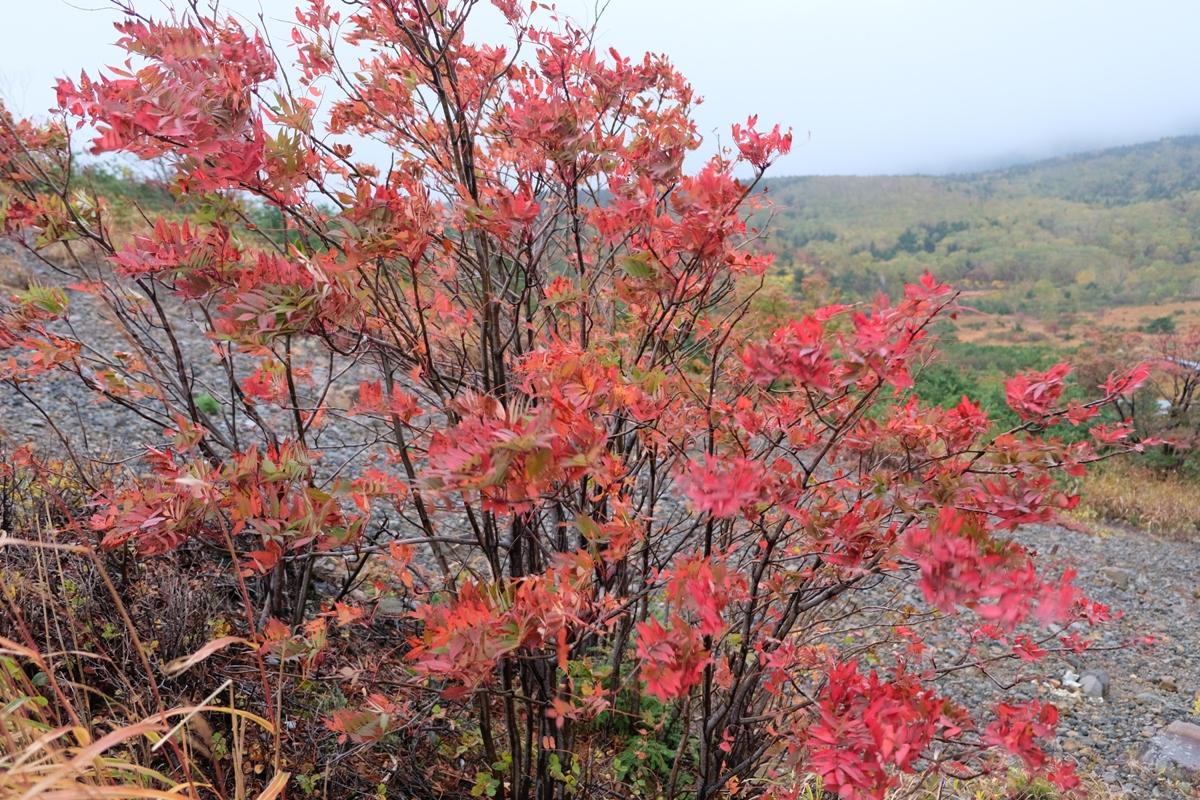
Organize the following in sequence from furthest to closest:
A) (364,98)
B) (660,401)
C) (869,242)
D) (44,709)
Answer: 1. (869,242)
2. (364,98)
3. (44,709)
4. (660,401)

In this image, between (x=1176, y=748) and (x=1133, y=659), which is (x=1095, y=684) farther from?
(x=1133, y=659)

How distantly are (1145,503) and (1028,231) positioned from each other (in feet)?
146

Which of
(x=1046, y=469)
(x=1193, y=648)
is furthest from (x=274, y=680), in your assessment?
(x=1193, y=648)

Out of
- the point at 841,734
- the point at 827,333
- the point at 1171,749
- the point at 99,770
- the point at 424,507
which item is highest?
the point at 827,333

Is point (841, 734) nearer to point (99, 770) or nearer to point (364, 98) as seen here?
point (99, 770)

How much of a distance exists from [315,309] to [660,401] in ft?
2.39

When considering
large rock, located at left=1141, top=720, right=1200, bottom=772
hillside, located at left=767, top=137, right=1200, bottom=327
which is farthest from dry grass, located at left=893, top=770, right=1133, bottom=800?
hillside, located at left=767, top=137, right=1200, bottom=327

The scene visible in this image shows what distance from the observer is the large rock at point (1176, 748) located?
3.04m

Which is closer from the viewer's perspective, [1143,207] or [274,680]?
[274,680]

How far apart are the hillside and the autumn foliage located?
1651 centimetres

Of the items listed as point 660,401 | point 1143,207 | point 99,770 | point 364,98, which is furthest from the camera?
point 1143,207

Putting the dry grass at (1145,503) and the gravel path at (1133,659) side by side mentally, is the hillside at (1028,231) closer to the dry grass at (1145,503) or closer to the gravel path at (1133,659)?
the dry grass at (1145,503)

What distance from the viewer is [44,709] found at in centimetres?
165

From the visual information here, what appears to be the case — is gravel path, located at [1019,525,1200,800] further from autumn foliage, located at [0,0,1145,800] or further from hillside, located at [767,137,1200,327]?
hillside, located at [767,137,1200,327]
